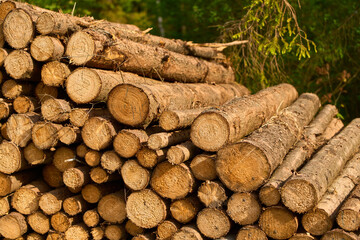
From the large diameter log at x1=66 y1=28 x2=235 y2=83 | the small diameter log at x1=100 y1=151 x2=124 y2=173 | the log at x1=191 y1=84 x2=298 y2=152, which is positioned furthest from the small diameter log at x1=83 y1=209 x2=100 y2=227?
the large diameter log at x1=66 y1=28 x2=235 y2=83

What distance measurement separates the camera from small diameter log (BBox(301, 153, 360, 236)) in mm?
3546

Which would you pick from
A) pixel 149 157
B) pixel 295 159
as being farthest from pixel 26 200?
pixel 295 159

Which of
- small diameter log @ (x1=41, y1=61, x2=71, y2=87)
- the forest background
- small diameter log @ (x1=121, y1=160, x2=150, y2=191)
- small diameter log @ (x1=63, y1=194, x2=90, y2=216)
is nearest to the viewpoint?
small diameter log @ (x1=121, y1=160, x2=150, y2=191)

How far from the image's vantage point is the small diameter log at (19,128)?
4.53 m

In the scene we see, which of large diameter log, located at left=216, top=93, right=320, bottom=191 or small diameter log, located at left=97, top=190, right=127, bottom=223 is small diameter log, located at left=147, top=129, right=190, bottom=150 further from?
small diameter log, located at left=97, top=190, right=127, bottom=223

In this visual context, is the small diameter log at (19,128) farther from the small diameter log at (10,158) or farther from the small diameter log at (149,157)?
the small diameter log at (149,157)

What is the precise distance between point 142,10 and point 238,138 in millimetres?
14279

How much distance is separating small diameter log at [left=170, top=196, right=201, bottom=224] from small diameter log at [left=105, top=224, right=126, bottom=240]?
2.67ft

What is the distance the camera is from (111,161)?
4.20 metres

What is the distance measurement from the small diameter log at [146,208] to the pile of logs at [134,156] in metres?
0.01

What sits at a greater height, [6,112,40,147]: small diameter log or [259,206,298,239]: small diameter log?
[6,112,40,147]: small diameter log

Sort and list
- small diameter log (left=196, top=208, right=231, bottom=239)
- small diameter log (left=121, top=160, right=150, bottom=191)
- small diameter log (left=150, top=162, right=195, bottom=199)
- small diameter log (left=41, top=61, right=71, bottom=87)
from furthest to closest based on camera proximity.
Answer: small diameter log (left=41, top=61, right=71, bottom=87), small diameter log (left=121, top=160, right=150, bottom=191), small diameter log (left=150, top=162, right=195, bottom=199), small diameter log (left=196, top=208, right=231, bottom=239)

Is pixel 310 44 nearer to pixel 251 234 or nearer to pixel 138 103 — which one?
pixel 138 103

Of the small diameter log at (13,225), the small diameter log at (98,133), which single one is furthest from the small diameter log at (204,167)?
the small diameter log at (13,225)
